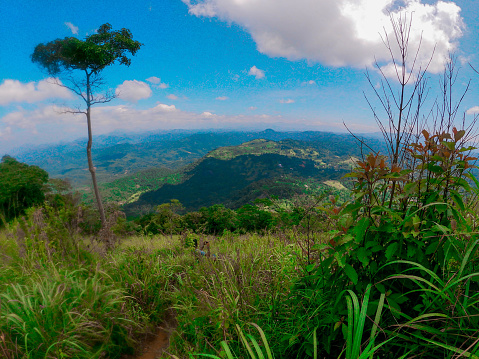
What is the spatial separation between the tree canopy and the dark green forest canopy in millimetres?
8220

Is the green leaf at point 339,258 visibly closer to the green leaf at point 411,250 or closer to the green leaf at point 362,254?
the green leaf at point 362,254

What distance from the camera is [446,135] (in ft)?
4.74

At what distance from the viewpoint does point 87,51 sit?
1041 cm

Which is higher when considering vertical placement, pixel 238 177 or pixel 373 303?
pixel 373 303

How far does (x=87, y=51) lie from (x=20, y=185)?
10.5 meters

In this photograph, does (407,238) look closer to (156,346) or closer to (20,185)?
(156,346)

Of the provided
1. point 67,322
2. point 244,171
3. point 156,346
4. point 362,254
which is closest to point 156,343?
point 156,346

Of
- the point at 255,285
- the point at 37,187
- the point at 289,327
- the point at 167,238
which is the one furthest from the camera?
the point at 37,187

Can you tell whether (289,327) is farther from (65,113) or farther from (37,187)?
(37,187)

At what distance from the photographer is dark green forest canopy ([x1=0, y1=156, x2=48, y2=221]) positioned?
13377 millimetres

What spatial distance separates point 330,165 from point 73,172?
218 m

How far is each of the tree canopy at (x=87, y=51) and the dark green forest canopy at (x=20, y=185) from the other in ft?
27.0

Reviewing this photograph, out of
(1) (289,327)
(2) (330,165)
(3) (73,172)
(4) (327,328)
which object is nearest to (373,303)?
(4) (327,328)

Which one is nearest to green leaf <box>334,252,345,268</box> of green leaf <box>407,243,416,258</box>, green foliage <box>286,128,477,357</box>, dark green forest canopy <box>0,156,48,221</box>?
green foliage <box>286,128,477,357</box>
